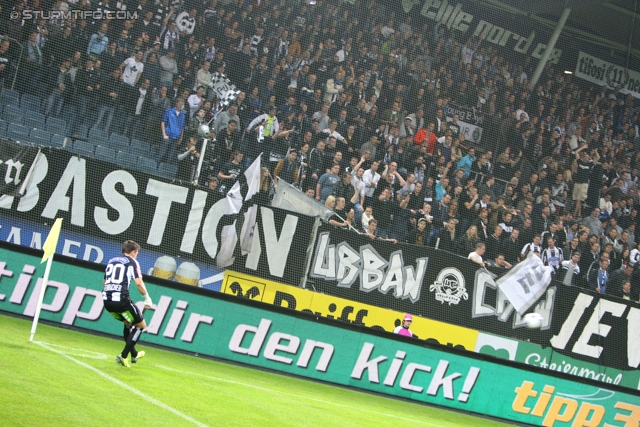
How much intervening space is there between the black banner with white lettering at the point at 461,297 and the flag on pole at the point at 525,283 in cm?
13

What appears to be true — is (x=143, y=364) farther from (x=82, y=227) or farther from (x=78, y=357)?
(x=82, y=227)

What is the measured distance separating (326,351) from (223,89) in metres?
7.05

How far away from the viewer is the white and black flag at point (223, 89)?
17.0 m

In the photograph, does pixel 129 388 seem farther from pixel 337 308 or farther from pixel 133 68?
pixel 133 68

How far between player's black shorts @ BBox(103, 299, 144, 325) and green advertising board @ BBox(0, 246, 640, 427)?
219cm

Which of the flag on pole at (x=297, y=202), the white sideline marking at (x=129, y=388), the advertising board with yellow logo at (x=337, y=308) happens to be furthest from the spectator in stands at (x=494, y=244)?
the white sideline marking at (x=129, y=388)

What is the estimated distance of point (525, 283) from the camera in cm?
1549

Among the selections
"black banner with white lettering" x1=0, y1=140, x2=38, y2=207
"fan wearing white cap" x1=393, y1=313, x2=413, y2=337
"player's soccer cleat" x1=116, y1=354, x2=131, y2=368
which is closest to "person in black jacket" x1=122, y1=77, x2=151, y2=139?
"black banner with white lettering" x1=0, y1=140, x2=38, y2=207

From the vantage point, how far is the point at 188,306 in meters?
12.2

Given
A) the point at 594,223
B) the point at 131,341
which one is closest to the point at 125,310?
the point at 131,341

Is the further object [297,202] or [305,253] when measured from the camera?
[297,202]

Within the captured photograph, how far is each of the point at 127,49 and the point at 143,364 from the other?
320 inches

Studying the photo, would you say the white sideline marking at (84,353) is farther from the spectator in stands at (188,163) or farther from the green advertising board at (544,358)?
the green advertising board at (544,358)

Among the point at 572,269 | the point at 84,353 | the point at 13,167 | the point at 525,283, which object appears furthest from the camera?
the point at 572,269
